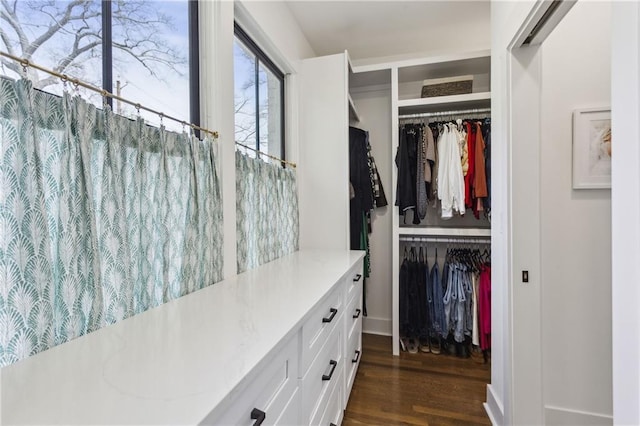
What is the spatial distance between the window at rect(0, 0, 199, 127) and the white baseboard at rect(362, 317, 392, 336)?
8.23ft

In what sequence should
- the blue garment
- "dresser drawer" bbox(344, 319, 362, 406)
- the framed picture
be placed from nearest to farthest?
1. the framed picture
2. "dresser drawer" bbox(344, 319, 362, 406)
3. the blue garment

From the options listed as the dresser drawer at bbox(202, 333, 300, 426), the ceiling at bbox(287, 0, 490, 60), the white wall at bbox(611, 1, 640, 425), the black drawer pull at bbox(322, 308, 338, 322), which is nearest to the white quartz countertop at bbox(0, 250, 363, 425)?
the dresser drawer at bbox(202, 333, 300, 426)

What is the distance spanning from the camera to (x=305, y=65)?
2.52m

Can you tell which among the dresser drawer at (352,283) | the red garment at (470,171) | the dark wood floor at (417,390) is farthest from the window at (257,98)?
the dark wood floor at (417,390)

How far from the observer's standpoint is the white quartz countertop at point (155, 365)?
0.52 metres

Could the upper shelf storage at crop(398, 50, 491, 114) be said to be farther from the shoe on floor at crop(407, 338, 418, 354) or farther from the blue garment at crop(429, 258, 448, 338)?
the shoe on floor at crop(407, 338, 418, 354)

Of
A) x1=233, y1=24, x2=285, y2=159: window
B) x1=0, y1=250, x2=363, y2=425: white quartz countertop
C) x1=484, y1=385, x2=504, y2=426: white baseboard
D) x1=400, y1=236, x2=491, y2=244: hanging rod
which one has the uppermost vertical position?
x1=233, y1=24, x2=285, y2=159: window

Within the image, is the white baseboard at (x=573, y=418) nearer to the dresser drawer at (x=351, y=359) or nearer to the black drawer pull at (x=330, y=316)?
the dresser drawer at (x=351, y=359)

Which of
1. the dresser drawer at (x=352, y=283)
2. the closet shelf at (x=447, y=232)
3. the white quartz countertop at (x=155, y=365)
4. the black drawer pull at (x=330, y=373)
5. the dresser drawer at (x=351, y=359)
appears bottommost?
the dresser drawer at (x=351, y=359)

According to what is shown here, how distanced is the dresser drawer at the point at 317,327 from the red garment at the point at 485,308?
4.95ft

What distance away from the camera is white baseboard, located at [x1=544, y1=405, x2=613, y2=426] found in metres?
1.61

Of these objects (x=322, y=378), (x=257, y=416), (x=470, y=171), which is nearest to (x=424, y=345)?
(x=470, y=171)

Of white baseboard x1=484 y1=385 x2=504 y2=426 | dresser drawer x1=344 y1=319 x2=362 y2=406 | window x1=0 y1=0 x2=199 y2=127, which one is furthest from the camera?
dresser drawer x1=344 y1=319 x2=362 y2=406

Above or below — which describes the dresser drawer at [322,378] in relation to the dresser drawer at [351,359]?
above
